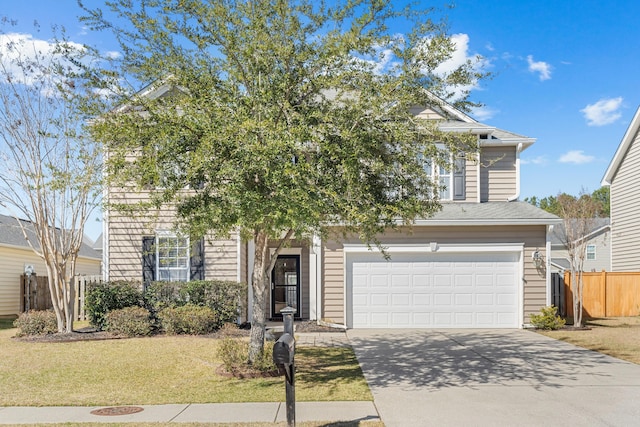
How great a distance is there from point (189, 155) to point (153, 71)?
1474 millimetres

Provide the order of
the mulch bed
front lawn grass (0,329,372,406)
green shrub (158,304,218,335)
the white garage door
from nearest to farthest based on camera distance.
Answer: front lawn grass (0,329,372,406), the mulch bed, green shrub (158,304,218,335), the white garage door

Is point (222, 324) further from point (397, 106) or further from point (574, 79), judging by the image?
point (574, 79)

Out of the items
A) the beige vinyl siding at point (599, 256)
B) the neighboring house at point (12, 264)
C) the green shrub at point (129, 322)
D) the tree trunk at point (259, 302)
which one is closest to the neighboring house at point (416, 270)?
A: the green shrub at point (129, 322)

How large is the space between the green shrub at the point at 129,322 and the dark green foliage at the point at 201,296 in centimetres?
68

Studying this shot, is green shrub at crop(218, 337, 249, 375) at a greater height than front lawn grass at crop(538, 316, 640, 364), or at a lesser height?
greater

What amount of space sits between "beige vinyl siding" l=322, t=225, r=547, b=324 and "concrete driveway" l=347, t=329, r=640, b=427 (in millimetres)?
2161

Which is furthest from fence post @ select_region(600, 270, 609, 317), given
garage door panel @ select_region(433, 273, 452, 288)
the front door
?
the front door

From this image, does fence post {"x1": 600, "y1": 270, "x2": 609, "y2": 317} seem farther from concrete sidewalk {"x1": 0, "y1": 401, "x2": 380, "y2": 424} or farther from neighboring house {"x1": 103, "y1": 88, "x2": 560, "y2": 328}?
concrete sidewalk {"x1": 0, "y1": 401, "x2": 380, "y2": 424}

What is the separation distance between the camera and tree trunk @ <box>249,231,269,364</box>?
9461 millimetres

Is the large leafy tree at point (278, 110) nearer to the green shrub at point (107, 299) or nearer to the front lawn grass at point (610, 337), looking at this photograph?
the front lawn grass at point (610, 337)

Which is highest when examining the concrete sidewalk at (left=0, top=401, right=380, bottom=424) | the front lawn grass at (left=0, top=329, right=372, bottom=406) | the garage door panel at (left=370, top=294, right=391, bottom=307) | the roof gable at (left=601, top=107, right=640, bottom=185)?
the roof gable at (left=601, top=107, right=640, bottom=185)

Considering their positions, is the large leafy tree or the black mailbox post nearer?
the black mailbox post

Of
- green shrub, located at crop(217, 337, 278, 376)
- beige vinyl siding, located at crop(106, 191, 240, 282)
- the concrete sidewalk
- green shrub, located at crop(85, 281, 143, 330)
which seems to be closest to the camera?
the concrete sidewalk

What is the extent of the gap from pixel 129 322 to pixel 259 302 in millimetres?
6275
